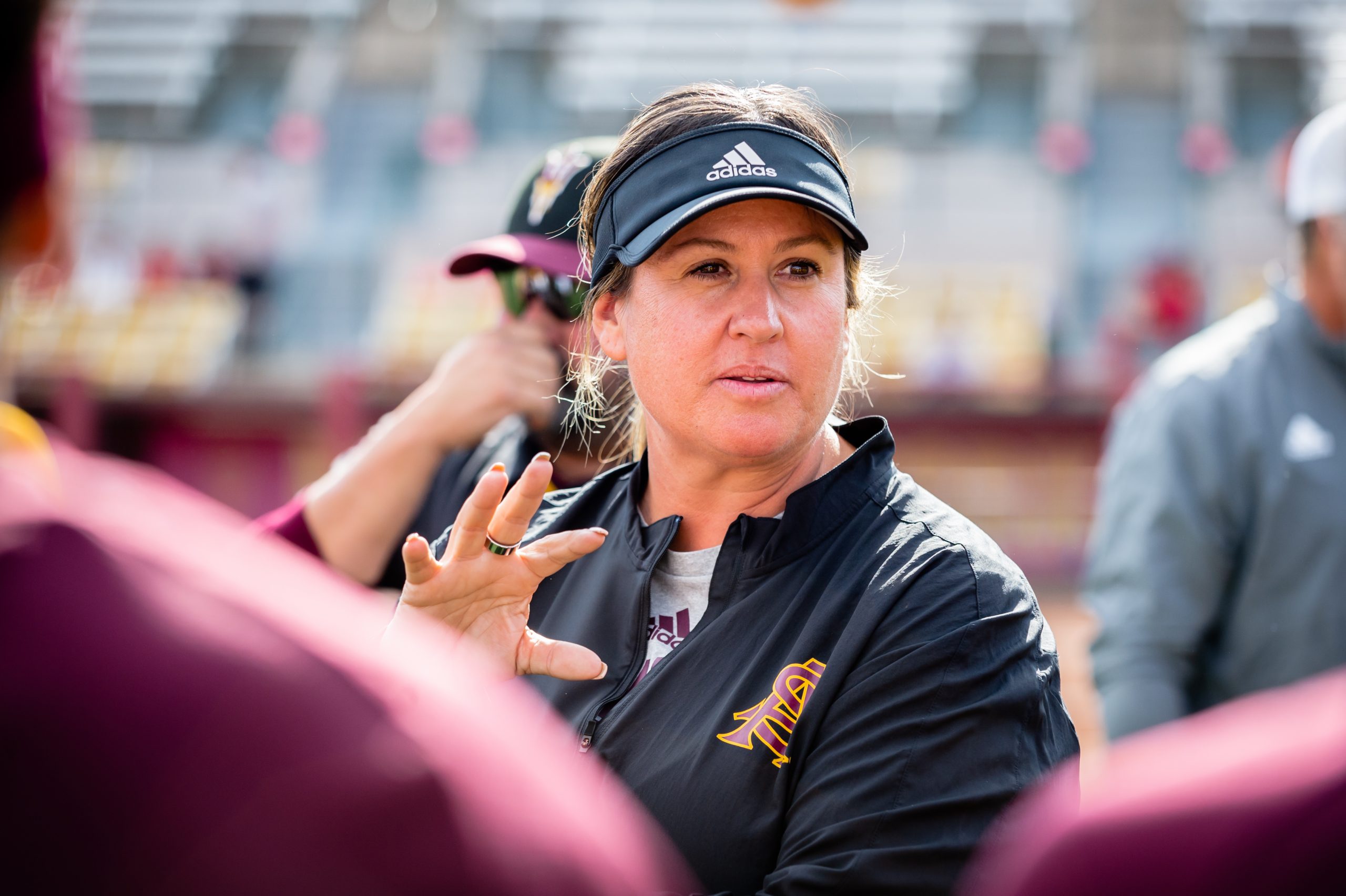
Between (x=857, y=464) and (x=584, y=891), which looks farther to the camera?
(x=857, y=464)

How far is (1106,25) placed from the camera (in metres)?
18.0

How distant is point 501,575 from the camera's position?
1.86 metres

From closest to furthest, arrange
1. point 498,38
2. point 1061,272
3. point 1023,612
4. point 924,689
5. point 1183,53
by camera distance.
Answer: point 924,689
point 1023,612
point 1061,272
point 1183,53
point 498,38

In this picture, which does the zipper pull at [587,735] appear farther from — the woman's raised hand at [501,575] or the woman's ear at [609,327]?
the woman's ear at [609,327]

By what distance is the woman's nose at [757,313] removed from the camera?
192 cm

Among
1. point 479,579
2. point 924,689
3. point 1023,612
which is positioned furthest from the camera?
point 479,579

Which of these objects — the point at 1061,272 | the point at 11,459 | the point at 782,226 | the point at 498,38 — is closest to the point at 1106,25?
the point at 1061,272

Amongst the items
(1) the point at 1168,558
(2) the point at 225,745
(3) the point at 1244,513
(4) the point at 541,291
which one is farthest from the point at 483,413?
(2) the point at 225,745

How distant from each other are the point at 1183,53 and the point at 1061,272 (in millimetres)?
4702

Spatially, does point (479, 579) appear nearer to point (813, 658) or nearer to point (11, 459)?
point (813, 658)

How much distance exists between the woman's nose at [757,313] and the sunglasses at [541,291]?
0.76 metres

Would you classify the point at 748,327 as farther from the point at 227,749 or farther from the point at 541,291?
the point at 227,749

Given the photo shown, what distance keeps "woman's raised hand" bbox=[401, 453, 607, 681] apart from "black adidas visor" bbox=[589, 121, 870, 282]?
40 cm

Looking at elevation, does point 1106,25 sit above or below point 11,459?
above
